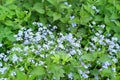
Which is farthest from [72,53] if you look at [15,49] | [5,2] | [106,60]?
[5,2]

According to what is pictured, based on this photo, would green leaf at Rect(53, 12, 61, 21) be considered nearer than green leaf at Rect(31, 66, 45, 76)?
No

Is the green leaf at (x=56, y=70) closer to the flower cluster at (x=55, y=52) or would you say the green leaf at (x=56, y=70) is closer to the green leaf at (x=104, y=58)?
the flower cluster at (x=55, y=52)

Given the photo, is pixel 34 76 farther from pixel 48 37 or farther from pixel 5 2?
pixel 5 2

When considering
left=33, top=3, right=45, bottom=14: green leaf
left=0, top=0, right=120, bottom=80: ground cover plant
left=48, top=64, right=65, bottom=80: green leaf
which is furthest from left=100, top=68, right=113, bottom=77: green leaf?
left=33, top=3, right=45, bottom=14: green leaf

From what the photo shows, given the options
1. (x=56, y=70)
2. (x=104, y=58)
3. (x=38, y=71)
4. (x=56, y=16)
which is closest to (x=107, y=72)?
(x=104, y=58)

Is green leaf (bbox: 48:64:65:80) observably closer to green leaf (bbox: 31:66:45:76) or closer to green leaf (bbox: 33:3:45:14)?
green leaf (bbox: 31:66:45:76)

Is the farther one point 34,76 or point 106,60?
point 106,60

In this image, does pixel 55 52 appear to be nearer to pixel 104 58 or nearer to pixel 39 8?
pixel 104 58

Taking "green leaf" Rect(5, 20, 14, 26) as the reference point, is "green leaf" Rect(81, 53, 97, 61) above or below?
below
